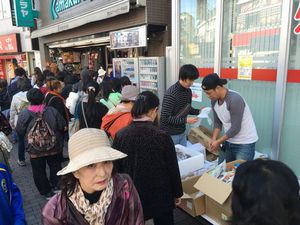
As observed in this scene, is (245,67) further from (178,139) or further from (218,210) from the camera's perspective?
(218,210)

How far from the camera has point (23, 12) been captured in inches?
497

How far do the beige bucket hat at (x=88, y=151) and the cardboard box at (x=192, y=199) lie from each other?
64.2 inches

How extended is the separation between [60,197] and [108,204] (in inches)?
11.2

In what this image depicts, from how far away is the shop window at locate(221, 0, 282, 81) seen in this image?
3.92m

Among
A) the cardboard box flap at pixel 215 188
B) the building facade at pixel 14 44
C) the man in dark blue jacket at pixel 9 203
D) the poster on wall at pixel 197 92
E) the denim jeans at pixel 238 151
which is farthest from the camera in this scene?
the building facade at pixel 14 44

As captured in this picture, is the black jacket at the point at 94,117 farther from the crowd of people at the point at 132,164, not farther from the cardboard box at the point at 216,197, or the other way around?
the cardboard box at the point at 216,197

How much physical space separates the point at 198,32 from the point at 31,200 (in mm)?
4493

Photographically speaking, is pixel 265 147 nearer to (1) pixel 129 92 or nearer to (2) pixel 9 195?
(1) pixel 129 92

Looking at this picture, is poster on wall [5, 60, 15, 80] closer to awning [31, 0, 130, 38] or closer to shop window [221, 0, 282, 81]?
awning [31, 0, 130, 38]

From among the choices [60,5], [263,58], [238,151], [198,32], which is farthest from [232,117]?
[60,5]

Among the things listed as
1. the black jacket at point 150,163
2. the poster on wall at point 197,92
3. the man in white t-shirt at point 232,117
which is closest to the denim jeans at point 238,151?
the man in white t-shirt at point 232,117

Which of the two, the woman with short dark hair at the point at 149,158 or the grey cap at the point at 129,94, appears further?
the grey cap at the point at 129,94

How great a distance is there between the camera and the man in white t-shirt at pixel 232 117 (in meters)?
2.96

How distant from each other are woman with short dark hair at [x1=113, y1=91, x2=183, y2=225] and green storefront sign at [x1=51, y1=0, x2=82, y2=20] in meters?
7.90
